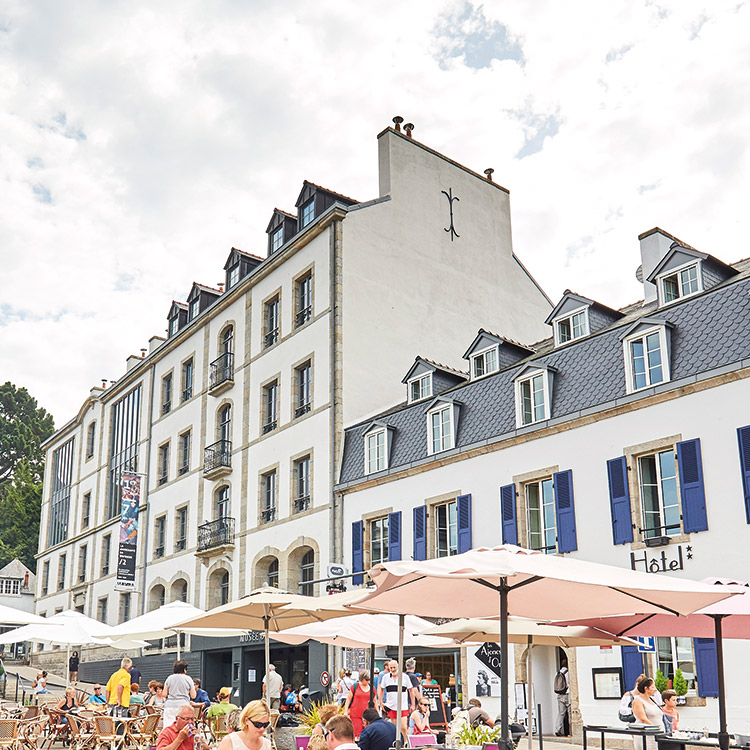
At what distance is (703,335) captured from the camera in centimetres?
1716

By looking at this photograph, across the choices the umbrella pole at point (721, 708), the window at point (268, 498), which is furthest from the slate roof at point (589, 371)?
the umbrella pole at point (721, 708)

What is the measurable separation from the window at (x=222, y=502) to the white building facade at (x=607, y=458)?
8.25 meters

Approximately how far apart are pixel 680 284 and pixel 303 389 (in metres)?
12.9

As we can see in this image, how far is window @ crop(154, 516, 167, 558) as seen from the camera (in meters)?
35.8

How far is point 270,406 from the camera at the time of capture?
30.2 m

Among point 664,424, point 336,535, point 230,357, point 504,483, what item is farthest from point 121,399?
point 664,424

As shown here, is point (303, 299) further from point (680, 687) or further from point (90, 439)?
point (90, 439)

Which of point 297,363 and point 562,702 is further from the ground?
point 297,363

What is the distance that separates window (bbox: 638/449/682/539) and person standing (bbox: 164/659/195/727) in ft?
28.5

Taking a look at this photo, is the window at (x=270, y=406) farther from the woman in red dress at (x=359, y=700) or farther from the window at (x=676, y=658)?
the woman in red dress at (x=359, y=700)

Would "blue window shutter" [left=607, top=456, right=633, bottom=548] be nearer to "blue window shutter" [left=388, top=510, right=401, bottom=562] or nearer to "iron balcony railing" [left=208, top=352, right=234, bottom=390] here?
"blue window shutter" [left=388, top=510, right=401, bottom=562]

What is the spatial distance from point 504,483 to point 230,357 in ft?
49.2

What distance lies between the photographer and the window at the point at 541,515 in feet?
64.4

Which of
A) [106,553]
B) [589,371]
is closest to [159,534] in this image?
[106,553]
